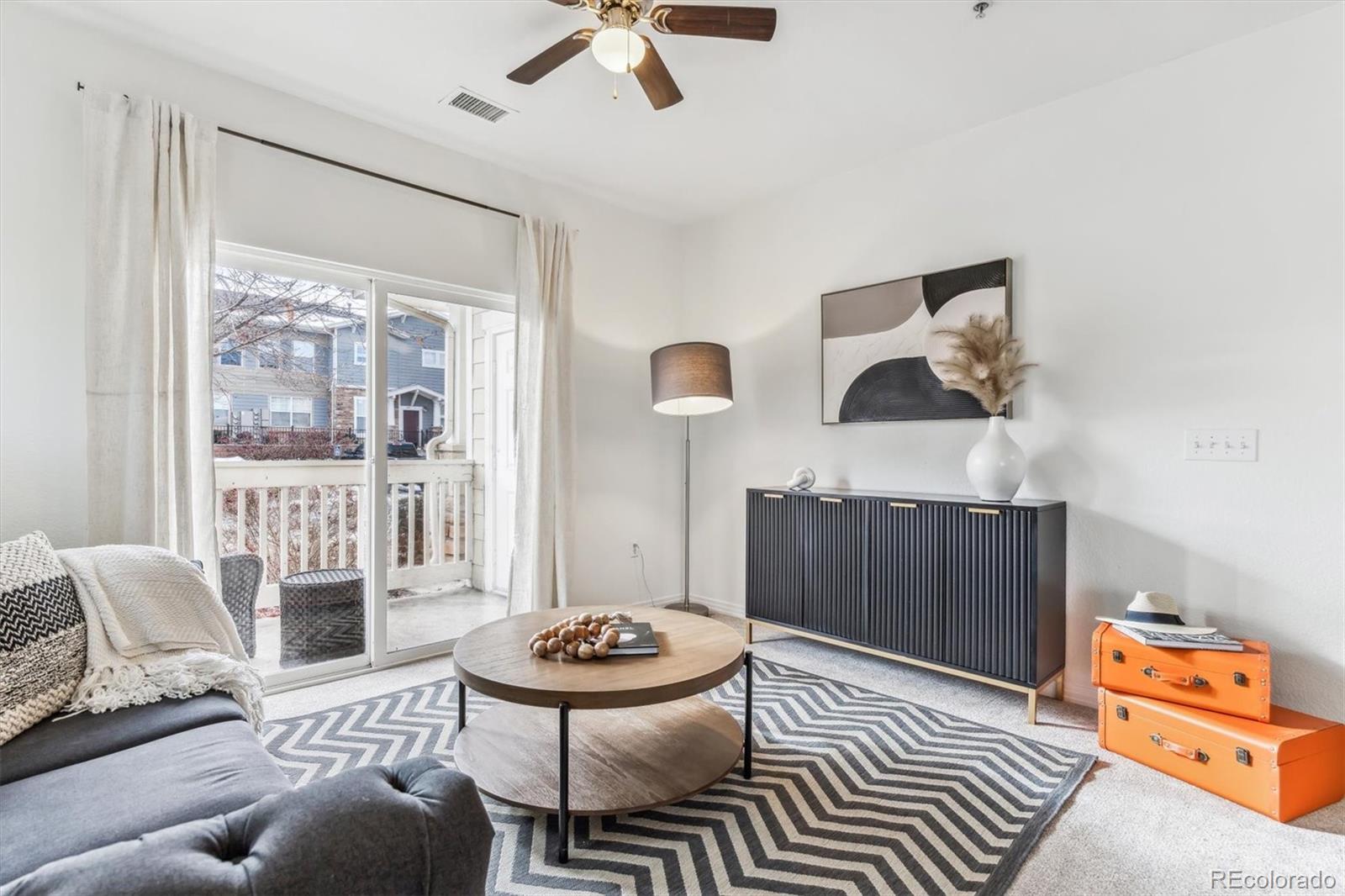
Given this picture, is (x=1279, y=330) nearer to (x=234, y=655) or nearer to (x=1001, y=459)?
(x=1001, y=459)

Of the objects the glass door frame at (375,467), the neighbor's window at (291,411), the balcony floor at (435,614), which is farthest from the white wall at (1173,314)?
the neighbor's window at (291,411)

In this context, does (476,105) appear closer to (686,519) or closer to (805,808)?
(686,519)

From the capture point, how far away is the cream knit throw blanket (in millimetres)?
1642

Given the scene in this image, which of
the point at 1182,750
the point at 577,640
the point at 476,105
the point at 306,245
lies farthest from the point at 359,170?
the point at 1182,750

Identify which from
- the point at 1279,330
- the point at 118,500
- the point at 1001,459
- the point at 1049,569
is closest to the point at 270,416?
the point at 118,500

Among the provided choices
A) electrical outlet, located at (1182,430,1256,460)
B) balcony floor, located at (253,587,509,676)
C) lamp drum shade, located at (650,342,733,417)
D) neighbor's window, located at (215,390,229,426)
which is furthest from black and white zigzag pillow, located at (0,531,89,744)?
electrical outlet, located at (1182,430,1256,460)

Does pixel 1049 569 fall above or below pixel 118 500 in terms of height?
below

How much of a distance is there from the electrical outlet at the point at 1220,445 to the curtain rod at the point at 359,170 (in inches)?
130

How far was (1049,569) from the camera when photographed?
8.70 feet

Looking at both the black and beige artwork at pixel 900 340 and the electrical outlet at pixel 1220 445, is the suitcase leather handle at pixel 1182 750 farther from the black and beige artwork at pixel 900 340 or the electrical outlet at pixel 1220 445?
the black and beige artwork at pixel 900 340

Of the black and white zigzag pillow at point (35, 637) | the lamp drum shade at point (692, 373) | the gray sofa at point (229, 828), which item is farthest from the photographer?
the lamp drum shade at point (692, 373)

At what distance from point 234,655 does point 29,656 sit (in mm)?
513

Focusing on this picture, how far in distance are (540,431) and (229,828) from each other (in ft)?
9.46

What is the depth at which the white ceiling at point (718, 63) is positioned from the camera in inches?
89.9
